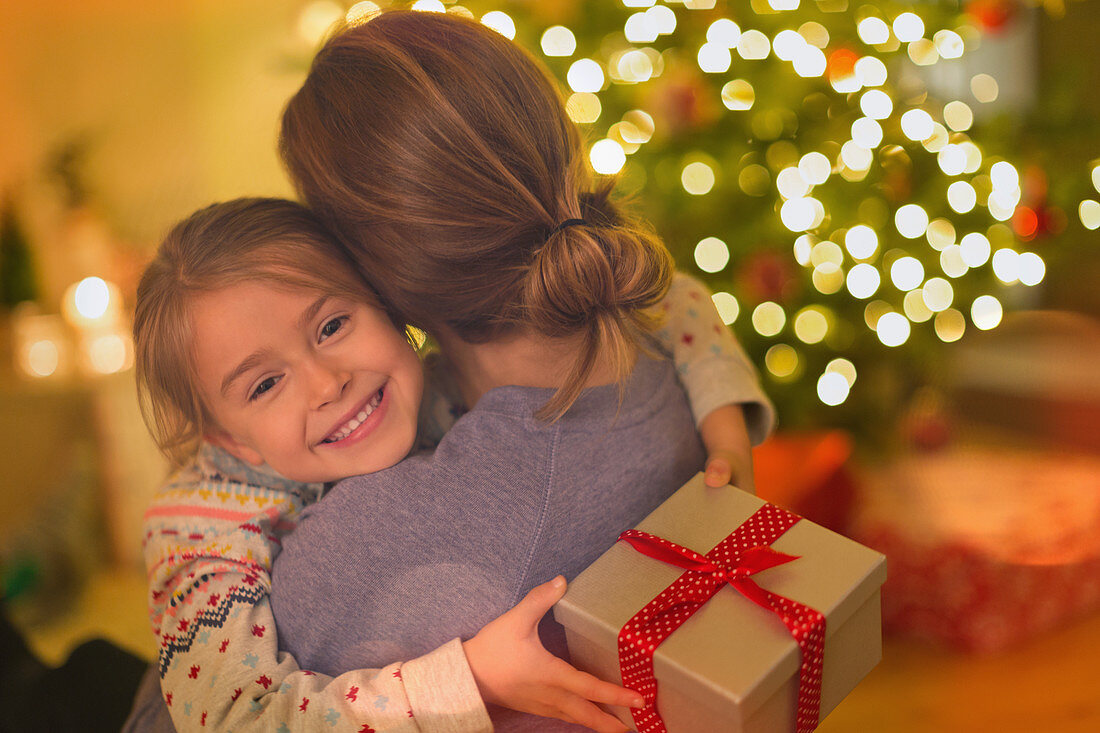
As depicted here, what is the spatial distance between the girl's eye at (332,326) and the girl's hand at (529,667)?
325 millimetres

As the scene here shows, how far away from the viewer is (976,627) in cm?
159

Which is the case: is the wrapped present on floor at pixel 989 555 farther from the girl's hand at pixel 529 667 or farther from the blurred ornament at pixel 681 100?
the girl's hand at pixel 529 667

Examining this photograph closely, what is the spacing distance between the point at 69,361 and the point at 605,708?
1.80 meters

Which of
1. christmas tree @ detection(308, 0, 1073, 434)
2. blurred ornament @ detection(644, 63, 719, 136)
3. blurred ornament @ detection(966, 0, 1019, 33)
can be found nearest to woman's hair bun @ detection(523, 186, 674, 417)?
christmas tree @ detection(308, 0, 1073, 434)

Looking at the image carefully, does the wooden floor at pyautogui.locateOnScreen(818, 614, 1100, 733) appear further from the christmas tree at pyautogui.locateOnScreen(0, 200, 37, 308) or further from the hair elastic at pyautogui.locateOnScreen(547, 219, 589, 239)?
the christmas tree at pyautogui.locateOnScreen(0, 200, 37, 308)

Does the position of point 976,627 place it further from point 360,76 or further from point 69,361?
point 69,361

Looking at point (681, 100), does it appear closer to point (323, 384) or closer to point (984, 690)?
point (323, 384)

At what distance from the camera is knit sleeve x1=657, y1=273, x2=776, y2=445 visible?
3.37 ft

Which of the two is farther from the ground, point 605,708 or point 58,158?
point 58,158

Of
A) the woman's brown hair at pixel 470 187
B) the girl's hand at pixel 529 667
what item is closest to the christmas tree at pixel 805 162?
the woman's brown hair at pixel 470 187

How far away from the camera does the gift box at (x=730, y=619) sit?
667 millimetres

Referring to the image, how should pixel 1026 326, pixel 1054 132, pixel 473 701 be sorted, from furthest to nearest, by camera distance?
1. pixel 1026 326
2. pixel 1054 132
3. pixel 473 701

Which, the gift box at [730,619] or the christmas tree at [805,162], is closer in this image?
the gift box at [730,619]

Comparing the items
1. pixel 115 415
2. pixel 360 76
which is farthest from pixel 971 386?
pixel 115 415
